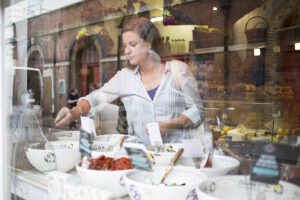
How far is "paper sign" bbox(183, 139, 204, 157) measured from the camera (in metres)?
1.01

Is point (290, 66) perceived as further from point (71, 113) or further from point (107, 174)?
point (107, 174)

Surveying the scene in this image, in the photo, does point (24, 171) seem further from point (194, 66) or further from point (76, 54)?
point (194, 66)

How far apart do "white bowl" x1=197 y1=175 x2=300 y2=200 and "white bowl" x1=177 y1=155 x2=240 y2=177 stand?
0.03 m

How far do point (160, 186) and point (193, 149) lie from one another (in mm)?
338

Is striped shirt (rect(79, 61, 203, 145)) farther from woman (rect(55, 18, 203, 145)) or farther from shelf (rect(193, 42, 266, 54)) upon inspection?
shelf (rect(193, 42, 266, 54))

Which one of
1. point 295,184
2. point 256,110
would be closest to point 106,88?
point 295,184

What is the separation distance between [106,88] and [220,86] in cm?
365

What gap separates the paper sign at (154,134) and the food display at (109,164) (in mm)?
454

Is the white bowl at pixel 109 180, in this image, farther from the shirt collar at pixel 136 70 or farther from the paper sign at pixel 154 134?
the shirt collar at pixel 136 70

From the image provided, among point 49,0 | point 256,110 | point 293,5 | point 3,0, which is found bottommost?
point 256,110

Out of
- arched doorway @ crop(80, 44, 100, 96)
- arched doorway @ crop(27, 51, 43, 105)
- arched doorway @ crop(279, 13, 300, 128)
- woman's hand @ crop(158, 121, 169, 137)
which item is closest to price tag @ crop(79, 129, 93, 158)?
woman's hand @ crop(158, 121, 169, 137)

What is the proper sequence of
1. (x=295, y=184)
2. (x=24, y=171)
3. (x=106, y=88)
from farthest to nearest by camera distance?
(x=106, y=88)
(x=24, y=171)
(x=295, y=184)

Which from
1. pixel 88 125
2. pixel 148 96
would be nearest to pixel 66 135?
pixel 88 125

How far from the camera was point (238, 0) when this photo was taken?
5.10m
